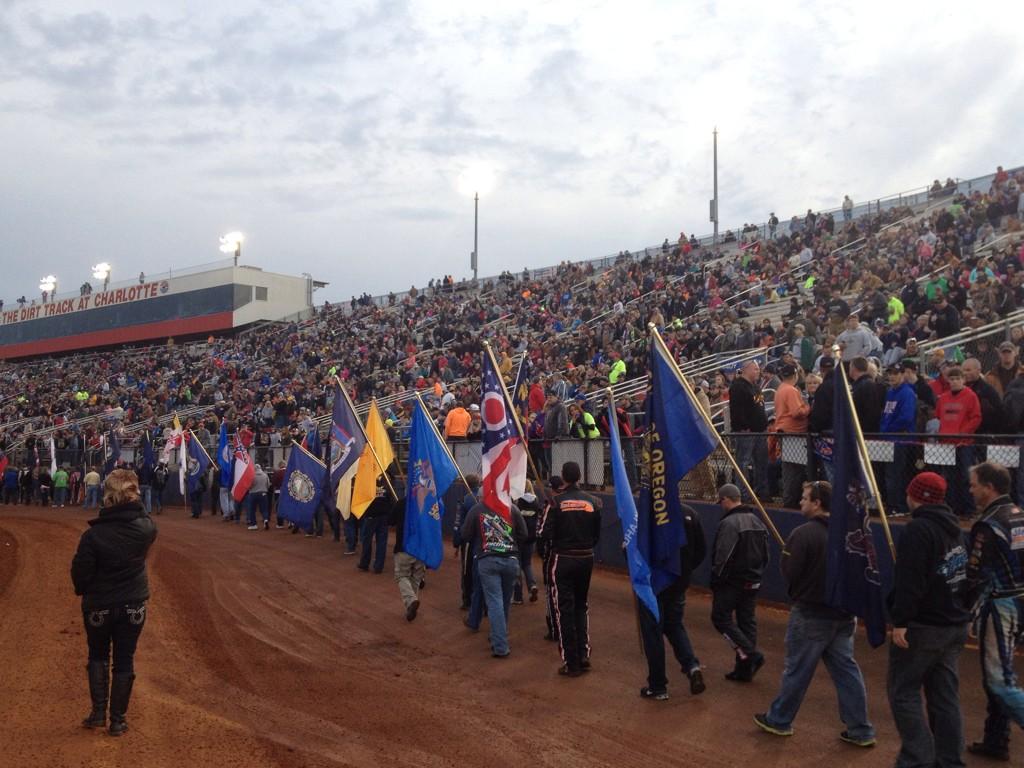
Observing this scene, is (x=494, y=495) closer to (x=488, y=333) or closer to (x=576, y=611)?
(x=576, y=611)

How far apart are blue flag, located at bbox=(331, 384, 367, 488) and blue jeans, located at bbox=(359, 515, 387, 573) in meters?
0.93

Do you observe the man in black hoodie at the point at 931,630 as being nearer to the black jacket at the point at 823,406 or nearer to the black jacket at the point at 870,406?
the black jacket at the point at 823,406

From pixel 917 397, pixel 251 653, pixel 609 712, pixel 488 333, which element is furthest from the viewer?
pixel 488 333

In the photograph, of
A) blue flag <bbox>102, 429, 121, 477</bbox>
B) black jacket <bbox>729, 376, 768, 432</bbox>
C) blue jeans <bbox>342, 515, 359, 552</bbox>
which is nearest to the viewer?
black jacket <bbox>729, 376, 768, 432</bbox>

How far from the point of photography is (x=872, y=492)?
6.51 meters

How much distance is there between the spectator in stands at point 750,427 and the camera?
11891 millimetres

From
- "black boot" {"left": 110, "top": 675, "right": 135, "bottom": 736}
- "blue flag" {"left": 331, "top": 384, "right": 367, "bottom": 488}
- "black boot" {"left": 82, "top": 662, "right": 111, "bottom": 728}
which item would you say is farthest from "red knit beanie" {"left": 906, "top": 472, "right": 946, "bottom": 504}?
"blue flag" {"left": 331, "top": 384, "right": 367, "bottom": 488}

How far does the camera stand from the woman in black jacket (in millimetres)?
6617

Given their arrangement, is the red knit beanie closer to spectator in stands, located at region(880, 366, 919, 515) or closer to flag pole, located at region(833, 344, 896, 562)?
flag pole, located at region(833, 344, 896, 562)

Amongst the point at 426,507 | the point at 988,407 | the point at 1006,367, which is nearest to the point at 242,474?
the point at 426,507

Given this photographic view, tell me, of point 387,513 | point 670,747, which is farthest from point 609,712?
point 387,513

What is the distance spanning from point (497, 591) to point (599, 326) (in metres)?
18.1

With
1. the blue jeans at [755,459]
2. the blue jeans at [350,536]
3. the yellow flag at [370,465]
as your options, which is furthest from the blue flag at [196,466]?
the blue jeans at [755,459]

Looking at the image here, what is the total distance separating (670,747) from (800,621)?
133cm
